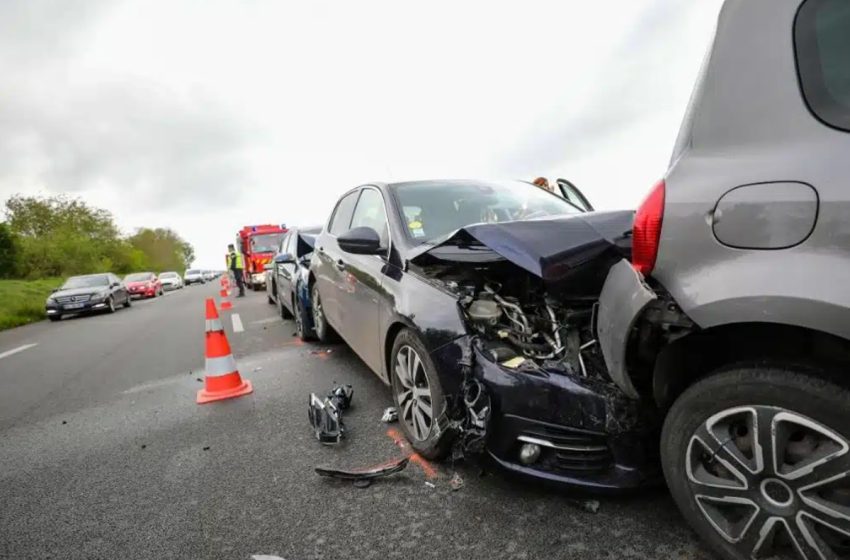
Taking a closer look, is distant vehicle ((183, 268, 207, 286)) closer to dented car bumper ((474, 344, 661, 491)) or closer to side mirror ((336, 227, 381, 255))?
side mirror ((336, 227, 381, 255))

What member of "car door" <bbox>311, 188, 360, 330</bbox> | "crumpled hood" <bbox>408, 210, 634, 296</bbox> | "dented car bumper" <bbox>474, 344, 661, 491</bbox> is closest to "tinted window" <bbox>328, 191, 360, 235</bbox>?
"car door" <bbox>311, 188, 360, 330</bbox>

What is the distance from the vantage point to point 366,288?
3.41 m

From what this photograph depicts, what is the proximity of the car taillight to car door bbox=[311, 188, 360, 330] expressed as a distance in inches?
105

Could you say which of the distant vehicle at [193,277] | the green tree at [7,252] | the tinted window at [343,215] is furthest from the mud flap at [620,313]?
the distant vehicle at [193,277]

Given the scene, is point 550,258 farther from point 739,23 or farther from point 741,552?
point 741,552

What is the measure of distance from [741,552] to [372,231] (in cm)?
247

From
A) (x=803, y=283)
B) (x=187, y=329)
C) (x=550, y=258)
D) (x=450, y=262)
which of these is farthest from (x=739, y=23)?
(x=187, y=329)

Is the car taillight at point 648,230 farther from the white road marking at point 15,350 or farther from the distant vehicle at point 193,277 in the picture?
the distant vehicle at point 193,277

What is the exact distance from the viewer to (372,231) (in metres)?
3.18

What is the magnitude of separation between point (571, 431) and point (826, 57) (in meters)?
1.55

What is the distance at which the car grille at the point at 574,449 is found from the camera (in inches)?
77.9

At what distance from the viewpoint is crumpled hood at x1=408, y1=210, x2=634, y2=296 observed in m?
2.16

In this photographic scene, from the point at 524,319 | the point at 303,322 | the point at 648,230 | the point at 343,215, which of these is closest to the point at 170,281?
the point at 303,322

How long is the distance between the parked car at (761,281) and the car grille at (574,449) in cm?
26
